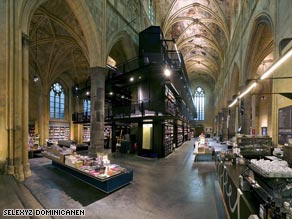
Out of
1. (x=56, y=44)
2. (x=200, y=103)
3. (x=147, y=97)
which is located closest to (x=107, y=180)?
(x=147, y=97)

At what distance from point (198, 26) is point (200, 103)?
2134cm

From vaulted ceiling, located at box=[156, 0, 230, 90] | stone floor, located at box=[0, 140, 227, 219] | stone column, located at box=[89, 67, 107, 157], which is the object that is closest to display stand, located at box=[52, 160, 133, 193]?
stone floor, located at box=[0, 140, 227, 219]

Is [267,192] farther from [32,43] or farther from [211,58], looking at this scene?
[211,58]

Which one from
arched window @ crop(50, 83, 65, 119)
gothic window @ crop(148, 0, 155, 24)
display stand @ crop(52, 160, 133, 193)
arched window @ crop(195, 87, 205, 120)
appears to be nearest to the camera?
display stand @ crop(52, 160, 133, 193)

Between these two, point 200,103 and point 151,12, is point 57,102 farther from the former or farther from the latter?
point 200,103

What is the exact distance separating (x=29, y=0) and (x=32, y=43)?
9773 mm

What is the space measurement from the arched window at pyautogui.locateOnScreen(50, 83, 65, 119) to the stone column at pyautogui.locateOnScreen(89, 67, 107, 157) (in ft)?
40.0

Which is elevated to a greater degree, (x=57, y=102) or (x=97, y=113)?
(x=57, y=102)

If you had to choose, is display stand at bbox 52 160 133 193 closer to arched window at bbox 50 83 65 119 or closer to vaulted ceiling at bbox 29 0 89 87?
vaulted ceiling at bbox 29 0 89 87

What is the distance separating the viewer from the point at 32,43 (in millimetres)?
14539

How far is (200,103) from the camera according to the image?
1673 inches

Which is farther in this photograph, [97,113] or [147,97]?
[147,97]

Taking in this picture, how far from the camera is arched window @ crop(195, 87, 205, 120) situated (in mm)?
42250

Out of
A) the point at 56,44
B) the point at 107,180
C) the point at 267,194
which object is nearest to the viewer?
the point at 267,194
